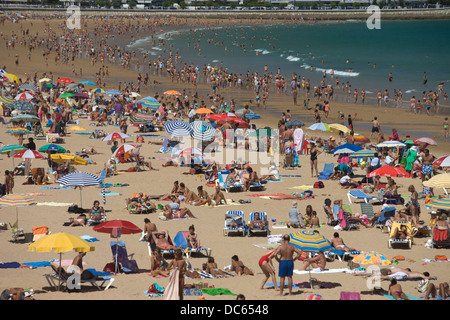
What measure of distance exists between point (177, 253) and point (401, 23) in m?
121

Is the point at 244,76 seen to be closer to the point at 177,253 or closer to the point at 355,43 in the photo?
the point at 177,253

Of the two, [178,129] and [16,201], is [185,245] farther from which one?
[178,129]

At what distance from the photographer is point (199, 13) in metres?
124

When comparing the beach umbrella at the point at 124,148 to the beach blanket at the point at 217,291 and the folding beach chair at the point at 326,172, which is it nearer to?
the folding beach chair at the point at 326,172

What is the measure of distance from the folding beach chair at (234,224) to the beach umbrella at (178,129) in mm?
8011

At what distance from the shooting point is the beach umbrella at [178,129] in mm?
21969

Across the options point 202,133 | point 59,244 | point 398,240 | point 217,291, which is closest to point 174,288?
point 217,291

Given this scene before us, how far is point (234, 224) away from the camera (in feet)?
46.6

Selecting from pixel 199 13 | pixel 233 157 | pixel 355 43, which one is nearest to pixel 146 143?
pixel 233 157

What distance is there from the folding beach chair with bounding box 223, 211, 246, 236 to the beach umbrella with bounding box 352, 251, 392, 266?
2929 mm

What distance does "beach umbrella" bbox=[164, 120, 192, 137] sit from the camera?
22.0 metres

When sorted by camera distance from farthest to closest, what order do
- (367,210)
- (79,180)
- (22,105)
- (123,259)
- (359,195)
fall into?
(22,105) < (359,195) < (367,210) < (79,180) < (123,259)

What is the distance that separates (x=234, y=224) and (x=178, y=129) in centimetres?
846

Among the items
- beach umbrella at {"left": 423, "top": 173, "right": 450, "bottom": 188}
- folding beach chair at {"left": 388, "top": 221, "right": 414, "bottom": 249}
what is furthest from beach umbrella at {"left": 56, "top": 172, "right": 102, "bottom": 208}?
beach umbrella at {"left": 423, "top": 173, "right": 450, "bottom": 188}
